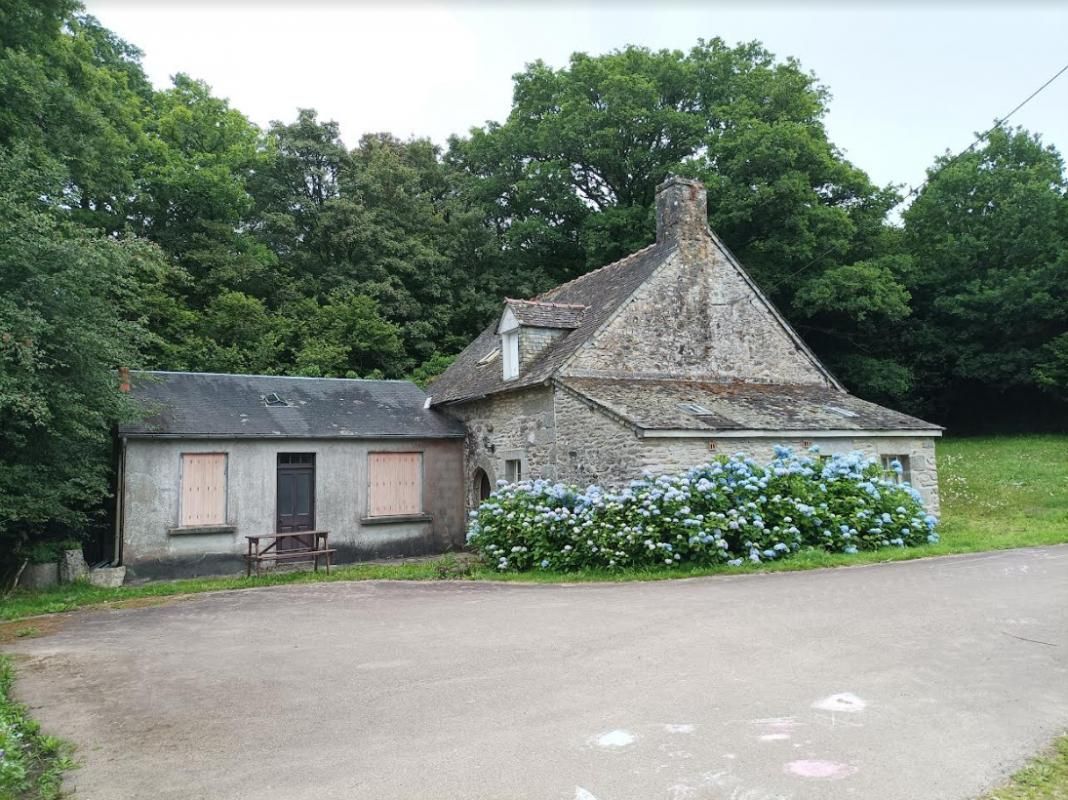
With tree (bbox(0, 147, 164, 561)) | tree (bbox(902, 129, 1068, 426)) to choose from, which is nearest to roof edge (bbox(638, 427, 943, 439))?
tree (bbox(0, 147, 164, 561))

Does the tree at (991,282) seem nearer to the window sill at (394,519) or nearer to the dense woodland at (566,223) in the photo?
the dense woodland at (566,223)

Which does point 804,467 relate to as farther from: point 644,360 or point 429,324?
point 429,324

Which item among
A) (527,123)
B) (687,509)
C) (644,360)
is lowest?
(687,509)

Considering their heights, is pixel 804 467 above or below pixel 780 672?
above

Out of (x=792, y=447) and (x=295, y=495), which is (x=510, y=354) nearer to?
(x=295, y=495)

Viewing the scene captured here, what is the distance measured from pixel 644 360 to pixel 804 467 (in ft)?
14.5

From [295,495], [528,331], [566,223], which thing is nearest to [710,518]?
[528,331]

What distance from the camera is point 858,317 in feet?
88.6

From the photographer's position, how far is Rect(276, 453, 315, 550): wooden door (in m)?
15.8

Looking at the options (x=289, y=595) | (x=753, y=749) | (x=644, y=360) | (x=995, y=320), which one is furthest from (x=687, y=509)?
(x=995, y=320)

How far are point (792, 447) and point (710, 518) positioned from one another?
12.6ft

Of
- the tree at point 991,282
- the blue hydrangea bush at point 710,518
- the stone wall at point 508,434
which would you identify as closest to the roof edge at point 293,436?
the stone wall at point 508,434

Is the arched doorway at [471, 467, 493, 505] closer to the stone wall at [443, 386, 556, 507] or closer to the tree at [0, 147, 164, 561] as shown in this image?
the stone wall at [443, 386, 556, 507]

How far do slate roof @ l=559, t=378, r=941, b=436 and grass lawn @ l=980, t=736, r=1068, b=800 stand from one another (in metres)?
8.92
